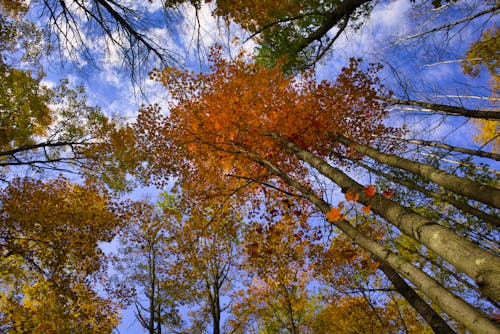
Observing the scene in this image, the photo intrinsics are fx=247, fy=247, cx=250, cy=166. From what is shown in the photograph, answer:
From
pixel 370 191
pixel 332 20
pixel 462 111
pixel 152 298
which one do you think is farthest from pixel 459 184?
pixel 152 298

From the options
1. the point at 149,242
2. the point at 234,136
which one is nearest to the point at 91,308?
the point at 149,242

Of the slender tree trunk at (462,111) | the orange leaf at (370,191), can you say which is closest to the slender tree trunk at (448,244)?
the orange leaf at (370,191)

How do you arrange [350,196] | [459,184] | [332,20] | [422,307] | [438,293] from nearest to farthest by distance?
[438,293], [459,184], [350,196], [422,307], [332,20]

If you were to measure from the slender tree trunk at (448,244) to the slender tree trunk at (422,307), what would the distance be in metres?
0.83

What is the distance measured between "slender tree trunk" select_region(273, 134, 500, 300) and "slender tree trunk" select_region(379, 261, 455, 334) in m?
0.83

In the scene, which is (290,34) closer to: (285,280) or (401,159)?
(401,159)

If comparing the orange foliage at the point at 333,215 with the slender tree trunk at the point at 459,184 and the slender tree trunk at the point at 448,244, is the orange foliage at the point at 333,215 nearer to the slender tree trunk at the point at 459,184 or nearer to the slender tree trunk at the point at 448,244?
the slender tree trunk at the point at 448,244

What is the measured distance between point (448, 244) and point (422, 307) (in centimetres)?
270

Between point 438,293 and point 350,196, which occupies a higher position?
point 350,196

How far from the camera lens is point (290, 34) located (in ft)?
28.6

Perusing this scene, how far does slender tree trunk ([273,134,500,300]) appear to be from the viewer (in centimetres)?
163

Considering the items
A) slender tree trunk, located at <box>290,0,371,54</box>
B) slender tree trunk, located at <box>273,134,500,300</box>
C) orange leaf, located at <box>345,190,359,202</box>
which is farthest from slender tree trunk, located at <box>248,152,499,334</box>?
slender tree trunk, located at <box>290,0,371,54</box>

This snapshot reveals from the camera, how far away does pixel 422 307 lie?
12.6ft

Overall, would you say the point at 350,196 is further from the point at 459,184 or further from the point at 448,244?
→ the point at 448,244
